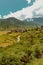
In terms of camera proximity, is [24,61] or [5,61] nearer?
[5,61]

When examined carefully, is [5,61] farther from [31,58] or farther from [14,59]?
[31,58]

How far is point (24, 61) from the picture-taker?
44.8m

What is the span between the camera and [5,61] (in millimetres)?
36344

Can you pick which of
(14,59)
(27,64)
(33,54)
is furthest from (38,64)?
(33,54)

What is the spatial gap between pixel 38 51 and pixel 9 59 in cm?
1845

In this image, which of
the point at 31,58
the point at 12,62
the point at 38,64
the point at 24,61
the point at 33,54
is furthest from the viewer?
the point at 33,54

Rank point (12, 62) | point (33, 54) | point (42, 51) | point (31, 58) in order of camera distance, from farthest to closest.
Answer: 1. point (42, 51)
2. point (33, 54)
3. point (31, 58)
4. point (12, 62)

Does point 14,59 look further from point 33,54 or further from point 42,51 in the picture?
point 42,51

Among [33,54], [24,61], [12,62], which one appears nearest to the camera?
[12,62]

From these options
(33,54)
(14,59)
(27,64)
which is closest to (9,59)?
(14,59)

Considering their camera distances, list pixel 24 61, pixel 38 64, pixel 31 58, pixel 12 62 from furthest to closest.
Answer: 1. pixel 31 58
2. pixel 24 61
3. pixel 38 64
4. pixel 12 62

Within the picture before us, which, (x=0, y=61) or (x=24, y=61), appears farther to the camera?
(x=24, y=61)

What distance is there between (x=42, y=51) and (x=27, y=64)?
13979mm

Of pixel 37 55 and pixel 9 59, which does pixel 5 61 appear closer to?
pixel 9 59
